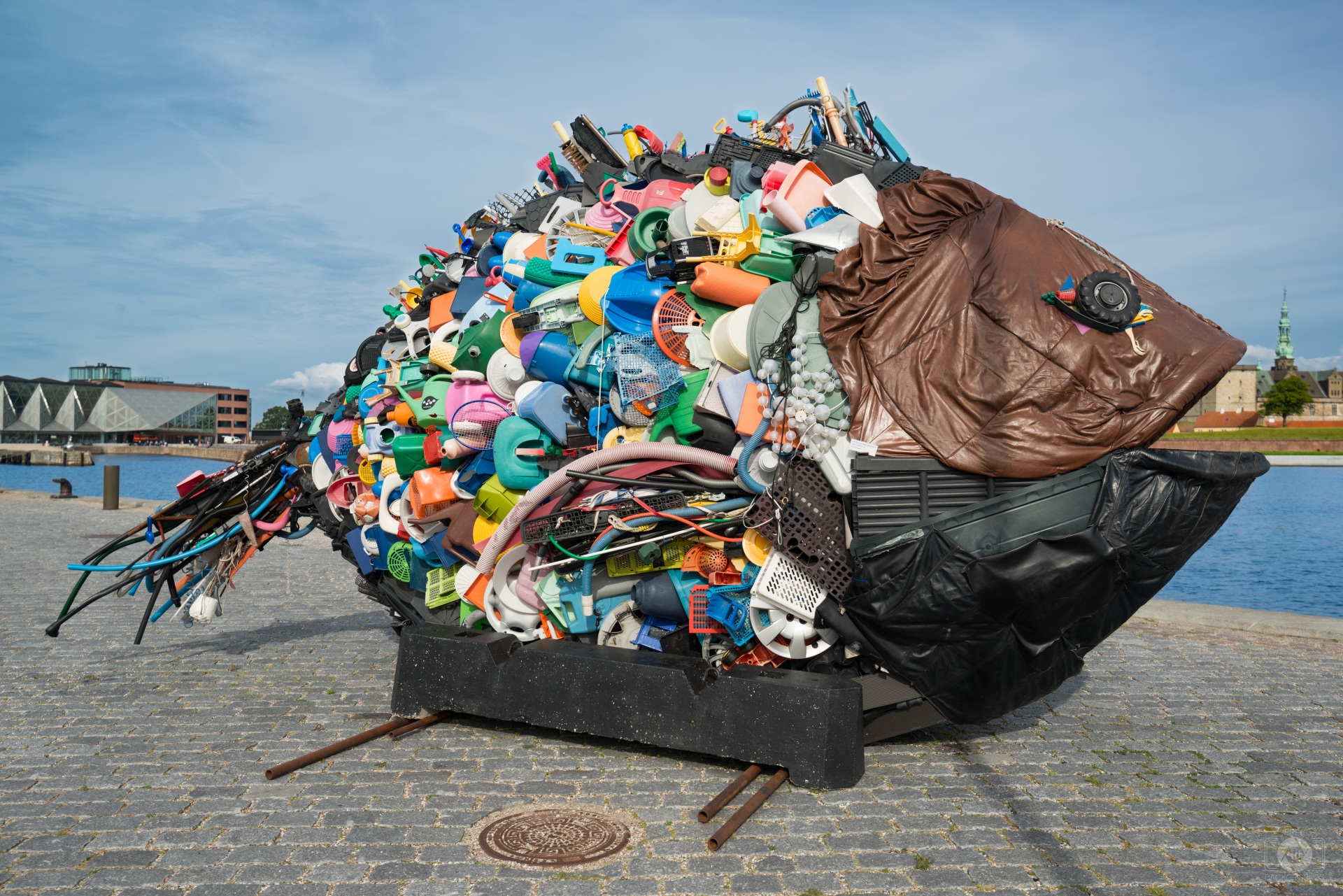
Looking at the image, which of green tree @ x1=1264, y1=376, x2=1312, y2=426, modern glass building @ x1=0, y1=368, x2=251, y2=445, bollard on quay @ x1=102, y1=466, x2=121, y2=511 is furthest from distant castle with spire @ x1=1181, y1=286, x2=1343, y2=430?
modern glass building @ x1=0, y1=368, x2=251, y2=445

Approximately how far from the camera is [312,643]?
26.6ft

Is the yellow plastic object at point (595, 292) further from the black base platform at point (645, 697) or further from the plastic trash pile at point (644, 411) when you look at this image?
the black base platform at point (645, 697)

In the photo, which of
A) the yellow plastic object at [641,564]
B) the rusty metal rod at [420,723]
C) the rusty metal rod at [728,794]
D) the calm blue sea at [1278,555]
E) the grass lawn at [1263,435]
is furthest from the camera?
the grass lawn at [1263,435]

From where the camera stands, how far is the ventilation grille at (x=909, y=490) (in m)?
4.21

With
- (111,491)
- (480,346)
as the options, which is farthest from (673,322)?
(111,491)

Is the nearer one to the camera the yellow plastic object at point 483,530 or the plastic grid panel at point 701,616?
the plastic grid panel at point 701,616

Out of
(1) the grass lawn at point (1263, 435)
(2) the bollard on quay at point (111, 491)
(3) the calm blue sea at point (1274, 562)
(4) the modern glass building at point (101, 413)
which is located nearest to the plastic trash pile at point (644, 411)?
(3) the calm blue sea at point (1274, 562)

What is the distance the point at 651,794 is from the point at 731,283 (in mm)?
2576

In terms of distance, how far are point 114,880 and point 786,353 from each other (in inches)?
141

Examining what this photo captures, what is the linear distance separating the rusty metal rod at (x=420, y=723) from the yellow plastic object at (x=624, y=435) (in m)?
2.00

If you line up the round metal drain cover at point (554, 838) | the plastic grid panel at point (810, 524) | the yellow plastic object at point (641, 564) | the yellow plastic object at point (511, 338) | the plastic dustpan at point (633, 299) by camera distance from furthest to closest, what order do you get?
the yellow plastic object at point (511, 338)
the plastic dustpan at point (633, 299)
the yellow plastic object at point (641, 564)
the plastic grid panel at point (810, 524)
the round metal drain cover at point (554, 838)

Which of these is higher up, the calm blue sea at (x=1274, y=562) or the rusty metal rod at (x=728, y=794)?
the rusty metal rod at (x=728, y=794)

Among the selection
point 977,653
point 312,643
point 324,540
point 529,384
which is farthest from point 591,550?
point 324,540

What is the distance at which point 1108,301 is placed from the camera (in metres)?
4.09
